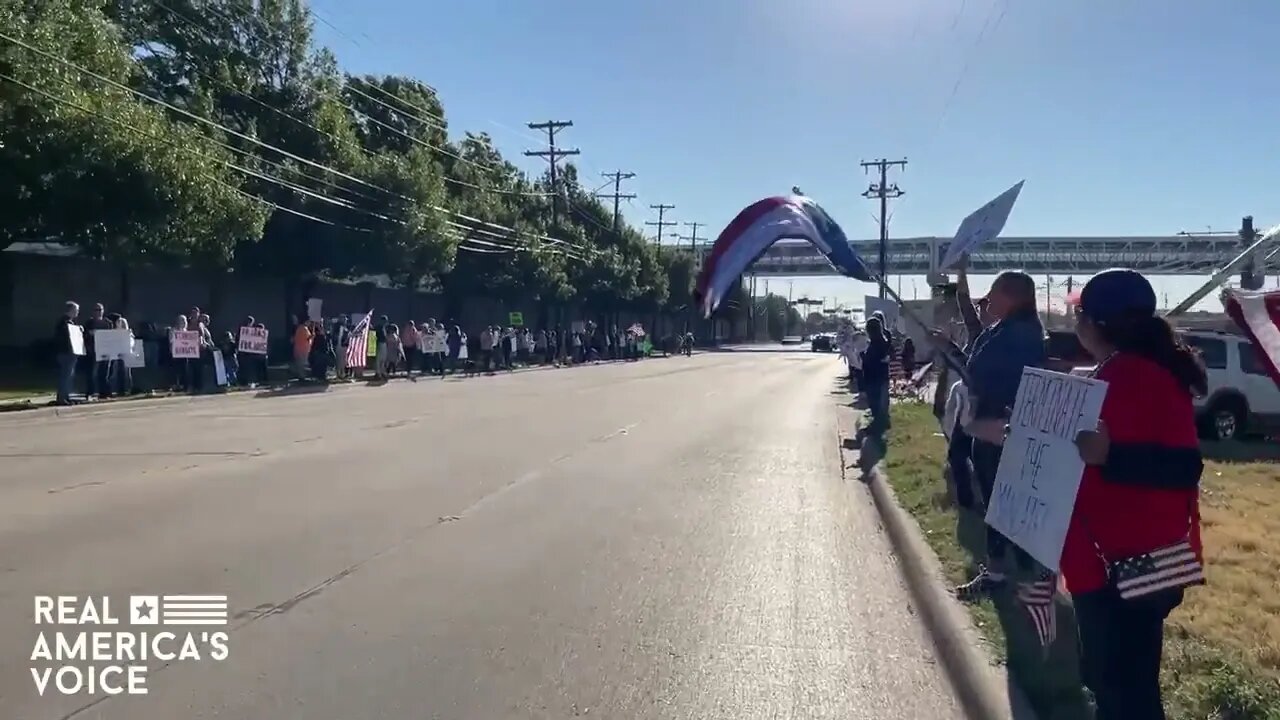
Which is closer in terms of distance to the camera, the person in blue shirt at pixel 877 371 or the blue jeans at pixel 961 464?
the blue jeans at pixel 961 464

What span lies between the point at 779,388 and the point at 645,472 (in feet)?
65.1

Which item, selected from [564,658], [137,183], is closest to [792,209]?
[564,658]

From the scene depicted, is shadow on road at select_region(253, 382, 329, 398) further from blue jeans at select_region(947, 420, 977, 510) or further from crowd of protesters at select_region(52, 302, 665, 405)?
blue jeans at select_region(947, 420, 977, 510)

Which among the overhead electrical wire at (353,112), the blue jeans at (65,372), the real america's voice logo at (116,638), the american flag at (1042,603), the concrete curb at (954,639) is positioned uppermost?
the overhead electrical wire at (353,112)

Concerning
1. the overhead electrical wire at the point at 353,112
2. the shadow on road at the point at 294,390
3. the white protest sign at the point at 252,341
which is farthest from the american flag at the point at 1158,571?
the overhead electrical wire at the point at 353,112

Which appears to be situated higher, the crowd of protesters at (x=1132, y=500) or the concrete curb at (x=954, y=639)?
the crowd of protesters at (x=1132, y=500)

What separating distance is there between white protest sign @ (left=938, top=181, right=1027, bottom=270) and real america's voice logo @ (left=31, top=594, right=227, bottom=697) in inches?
186

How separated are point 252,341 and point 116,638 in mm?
24275

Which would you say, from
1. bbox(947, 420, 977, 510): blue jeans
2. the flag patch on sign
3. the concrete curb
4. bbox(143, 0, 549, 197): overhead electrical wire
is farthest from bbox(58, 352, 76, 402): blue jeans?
bbox(947, 420, 977, 510): blue jeans

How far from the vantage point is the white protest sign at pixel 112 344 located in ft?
75.4

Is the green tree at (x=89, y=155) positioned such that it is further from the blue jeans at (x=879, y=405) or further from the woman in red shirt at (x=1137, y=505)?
the woman in red shirt at (x=1137, y=505)

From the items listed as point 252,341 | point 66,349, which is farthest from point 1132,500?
point 252,341

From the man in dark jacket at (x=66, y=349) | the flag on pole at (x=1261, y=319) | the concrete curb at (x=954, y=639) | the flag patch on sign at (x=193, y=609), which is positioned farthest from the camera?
the man in dark jacket at (x=66, y=349)

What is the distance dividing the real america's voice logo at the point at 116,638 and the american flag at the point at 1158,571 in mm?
4281
